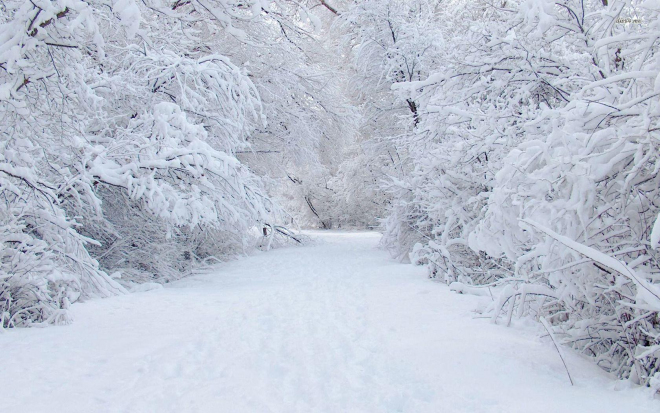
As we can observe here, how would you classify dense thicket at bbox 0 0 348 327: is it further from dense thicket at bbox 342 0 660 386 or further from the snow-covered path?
dense thicket at bbox 342 0 660 386

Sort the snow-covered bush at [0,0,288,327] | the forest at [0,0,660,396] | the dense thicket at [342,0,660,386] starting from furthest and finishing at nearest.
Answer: the snow-covered bush at [0,0,288,327] → the forest at [0,0,660,396] → the dense thicket at [342,0,660,386]

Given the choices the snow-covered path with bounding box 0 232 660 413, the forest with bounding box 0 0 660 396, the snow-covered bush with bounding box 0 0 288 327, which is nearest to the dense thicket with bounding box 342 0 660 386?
the forest with bounding box 0 0 660 396

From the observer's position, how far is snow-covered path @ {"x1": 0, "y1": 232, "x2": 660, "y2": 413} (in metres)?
2.75

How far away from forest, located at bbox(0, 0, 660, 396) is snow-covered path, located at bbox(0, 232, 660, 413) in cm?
33

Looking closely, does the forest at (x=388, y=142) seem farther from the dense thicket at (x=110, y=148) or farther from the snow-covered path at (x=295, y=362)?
the snow-covered path at (x=295, y=362)

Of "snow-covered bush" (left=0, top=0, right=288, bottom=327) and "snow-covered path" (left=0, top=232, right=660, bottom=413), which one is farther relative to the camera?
"snow-covered bush" (left=0, top=0, right=288, bottom=327)

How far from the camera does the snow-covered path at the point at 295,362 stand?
2.75 metres

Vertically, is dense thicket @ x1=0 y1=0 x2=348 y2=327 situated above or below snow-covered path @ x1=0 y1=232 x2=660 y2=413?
above

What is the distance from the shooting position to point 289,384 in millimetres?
3143

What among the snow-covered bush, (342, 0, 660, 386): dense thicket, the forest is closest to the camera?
(342, 0, 660, 386): dense thicket

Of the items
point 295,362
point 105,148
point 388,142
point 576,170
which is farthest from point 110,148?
point 388,142

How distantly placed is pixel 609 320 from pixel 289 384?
6.97 ft

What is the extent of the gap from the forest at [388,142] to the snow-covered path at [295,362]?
1.08ft

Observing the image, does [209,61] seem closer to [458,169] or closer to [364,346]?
[458,169]
